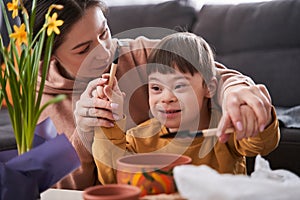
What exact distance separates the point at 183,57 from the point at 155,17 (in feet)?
6.56

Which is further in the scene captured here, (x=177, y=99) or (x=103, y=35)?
(x=103, y=35)

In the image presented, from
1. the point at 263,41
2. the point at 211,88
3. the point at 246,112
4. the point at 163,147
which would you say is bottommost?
the point at 263,41

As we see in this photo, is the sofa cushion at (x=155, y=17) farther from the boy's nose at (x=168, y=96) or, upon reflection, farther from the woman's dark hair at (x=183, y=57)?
the boy's nose at (x=168, y=96)

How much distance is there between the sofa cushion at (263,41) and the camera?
3092 mm

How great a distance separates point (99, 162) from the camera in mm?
1416

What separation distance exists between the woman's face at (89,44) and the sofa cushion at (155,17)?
1.54 m

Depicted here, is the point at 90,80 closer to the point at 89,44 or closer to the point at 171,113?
the point at 89,44

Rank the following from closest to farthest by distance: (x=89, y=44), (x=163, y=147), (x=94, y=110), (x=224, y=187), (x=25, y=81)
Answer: (x=224, y=187), (x=25, y=81), (x=94, y=110), (x=163, y=147), (x=89, y=44)

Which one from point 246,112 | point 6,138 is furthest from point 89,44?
point 6,138

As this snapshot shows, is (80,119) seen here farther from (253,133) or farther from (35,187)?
(253,133)

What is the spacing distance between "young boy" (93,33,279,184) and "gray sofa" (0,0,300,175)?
4.57 feet

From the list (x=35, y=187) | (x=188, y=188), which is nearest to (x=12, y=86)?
(x=35, y=187)

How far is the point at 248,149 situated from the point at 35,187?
0.51 meters

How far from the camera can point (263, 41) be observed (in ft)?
10.4
